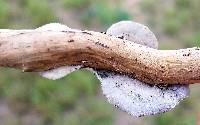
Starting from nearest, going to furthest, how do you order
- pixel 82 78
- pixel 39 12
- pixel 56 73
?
pixel 56 73
pixel 82 78
pixel 39 12

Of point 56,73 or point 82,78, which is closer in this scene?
point 56,73

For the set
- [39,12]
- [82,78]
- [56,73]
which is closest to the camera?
[56,73]

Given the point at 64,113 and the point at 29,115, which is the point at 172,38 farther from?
the point at 29,115

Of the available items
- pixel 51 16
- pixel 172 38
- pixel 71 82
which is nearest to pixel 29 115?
pixel 71 82

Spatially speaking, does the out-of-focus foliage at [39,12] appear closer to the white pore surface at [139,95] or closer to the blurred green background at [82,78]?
the blurred green background at [82,78]

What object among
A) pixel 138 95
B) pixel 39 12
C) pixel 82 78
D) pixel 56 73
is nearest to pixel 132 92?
pixel 138 95

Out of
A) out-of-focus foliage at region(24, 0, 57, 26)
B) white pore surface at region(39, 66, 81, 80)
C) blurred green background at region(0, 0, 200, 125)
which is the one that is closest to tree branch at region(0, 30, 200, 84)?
white pore surface at region(39, 66, 81, 80)

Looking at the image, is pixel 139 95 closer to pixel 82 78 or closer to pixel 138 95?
pixel 138 95
